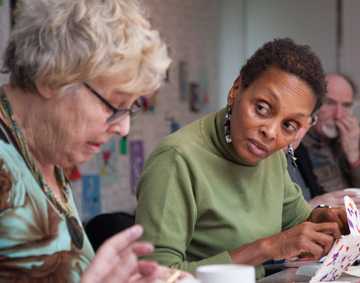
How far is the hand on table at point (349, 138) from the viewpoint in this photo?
3.72 meters

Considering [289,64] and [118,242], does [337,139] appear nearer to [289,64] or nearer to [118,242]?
[289,64]

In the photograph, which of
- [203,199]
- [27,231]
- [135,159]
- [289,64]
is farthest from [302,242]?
[135,159]

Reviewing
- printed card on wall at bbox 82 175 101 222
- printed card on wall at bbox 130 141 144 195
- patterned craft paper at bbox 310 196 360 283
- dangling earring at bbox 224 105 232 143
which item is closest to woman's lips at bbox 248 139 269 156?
dangling earring at bbox 224 105 232 143

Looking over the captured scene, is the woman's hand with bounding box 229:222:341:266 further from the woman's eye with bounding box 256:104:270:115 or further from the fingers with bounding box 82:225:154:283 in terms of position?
the fingers with bounding box 82:225:154:283

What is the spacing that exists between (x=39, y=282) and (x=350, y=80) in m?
3.11

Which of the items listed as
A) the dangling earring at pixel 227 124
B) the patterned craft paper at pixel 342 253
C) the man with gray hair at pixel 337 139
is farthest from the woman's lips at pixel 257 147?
the man with gray hair at pixel 337 139

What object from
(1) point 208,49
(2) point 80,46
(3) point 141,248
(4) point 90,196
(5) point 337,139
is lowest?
(4) point 90,196

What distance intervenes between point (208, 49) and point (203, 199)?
163 inches

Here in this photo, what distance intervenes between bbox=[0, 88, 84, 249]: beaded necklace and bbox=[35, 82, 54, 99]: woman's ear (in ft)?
0.29

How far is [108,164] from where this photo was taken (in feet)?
14.7

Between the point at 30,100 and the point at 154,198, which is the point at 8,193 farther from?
the point at 154,198

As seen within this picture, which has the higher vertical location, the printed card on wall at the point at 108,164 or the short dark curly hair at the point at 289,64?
the short dark curly hair at the point at 289,64

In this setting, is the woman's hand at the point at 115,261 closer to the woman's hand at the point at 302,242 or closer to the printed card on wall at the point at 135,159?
the woman's hand at the point at 302,242

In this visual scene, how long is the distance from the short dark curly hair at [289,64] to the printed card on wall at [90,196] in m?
2.50
